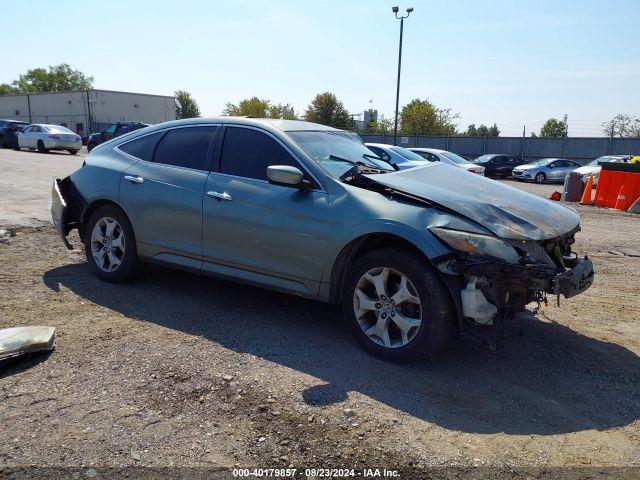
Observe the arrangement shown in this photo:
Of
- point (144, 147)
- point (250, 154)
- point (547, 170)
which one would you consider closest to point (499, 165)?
point (547, 170)

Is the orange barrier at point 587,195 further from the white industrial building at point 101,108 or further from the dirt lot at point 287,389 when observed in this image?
the white industrial building at point 101,108

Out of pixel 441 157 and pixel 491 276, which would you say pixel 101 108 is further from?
pixel 491 276

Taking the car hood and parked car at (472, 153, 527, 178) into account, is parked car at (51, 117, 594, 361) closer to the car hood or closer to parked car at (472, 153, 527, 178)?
the car hood

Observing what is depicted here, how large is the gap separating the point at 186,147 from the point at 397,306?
8.57 feet

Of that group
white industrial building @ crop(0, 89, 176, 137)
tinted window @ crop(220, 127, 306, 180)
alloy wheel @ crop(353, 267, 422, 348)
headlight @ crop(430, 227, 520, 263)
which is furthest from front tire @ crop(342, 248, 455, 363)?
white industrial building @ crop(0, 89, 176, 137)

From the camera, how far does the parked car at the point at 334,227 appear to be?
11.9ft

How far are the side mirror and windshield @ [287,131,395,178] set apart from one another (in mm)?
260

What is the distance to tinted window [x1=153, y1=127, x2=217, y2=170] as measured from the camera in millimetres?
4992

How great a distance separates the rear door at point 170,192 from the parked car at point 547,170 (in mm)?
24287

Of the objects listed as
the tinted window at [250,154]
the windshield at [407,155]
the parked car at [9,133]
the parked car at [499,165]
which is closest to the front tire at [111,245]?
the tinted window at [250,154]

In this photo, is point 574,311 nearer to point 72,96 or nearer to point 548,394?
point 548,394

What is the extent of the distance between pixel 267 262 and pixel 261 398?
1.34 metres

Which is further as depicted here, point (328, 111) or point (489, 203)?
point (328, 111)

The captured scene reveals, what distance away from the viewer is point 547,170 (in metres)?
26.2
